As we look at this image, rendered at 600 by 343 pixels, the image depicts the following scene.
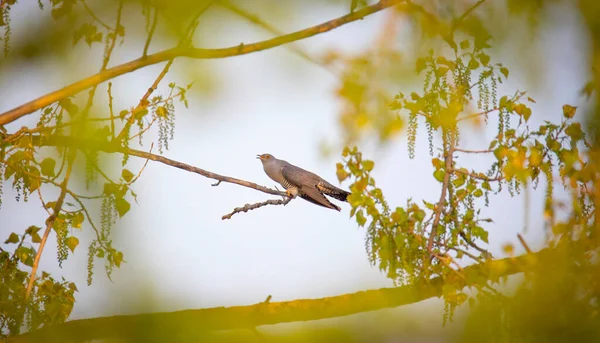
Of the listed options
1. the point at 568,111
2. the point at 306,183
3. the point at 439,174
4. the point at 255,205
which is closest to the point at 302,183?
the point at 306,183

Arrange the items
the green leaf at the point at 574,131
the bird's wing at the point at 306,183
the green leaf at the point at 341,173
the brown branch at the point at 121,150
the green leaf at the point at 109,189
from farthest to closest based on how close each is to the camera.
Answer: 1. the bird's wing at the point at 306,183
2. the green leaf at the point at 341,173
3. the green leaf at the point at 574,131
4. the green leaf at the point at 109,189
5. the brown branch at the point at 121,150

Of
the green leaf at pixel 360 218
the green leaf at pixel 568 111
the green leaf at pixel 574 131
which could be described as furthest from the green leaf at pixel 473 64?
the green leaf at pixel 360 218

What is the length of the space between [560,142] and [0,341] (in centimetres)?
234

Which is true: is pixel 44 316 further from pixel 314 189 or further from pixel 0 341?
pixel 314 189

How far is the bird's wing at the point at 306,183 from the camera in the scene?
6.94 metres

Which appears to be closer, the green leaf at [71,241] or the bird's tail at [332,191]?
the green leaf at [71,241]

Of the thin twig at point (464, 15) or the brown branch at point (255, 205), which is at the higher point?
the brown branch at point (255, 205)

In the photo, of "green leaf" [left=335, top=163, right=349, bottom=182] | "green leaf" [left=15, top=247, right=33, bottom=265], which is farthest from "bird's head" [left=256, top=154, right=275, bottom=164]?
"green leaf" [left=335, top=163, right=349, bottom=182]

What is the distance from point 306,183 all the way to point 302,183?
1.7 inches

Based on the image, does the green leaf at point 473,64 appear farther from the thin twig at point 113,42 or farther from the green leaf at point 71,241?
the green leaf at point 71,241

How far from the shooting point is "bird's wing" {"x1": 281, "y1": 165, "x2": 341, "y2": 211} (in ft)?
22.8

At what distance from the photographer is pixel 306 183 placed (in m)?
7.33

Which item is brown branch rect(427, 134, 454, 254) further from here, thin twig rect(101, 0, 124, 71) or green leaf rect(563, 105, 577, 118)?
thin twig rect(101, 0, 124, 71)

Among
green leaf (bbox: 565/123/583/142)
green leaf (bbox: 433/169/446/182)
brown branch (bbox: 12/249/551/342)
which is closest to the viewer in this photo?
brown branch (bbox: 12/249/551/342)
